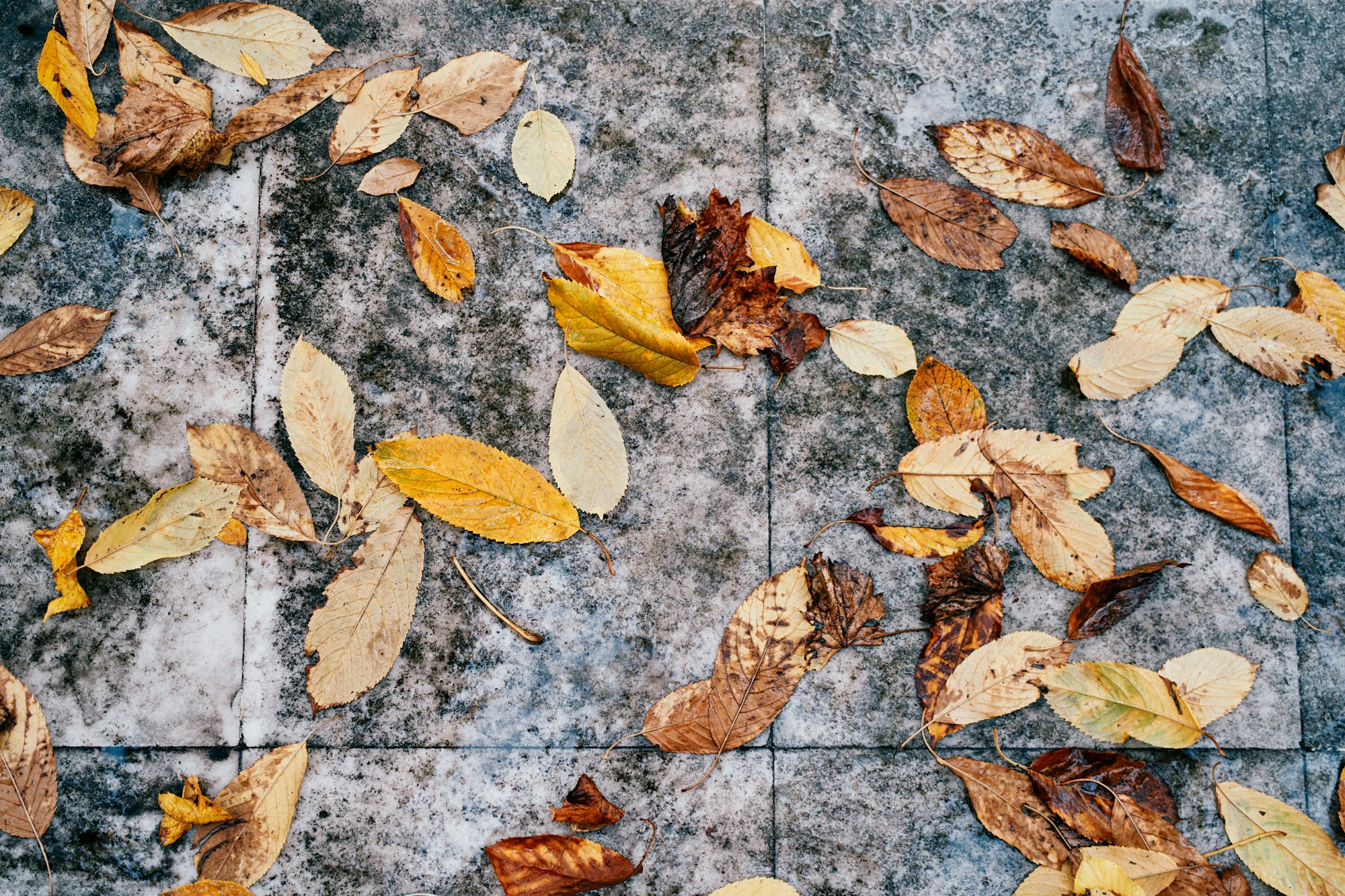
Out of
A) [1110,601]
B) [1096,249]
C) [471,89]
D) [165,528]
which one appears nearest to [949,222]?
[1096,249]

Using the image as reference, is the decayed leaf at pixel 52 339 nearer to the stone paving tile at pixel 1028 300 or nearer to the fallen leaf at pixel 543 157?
the fallen leaf at pixel 543 157

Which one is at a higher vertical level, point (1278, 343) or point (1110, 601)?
point (1278, 343)

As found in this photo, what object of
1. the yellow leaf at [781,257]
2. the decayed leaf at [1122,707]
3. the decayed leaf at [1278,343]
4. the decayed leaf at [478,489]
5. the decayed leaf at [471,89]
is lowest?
the decayed leaf at [1122,707]

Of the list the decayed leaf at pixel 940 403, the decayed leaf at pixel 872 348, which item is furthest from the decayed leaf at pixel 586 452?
the decayed leaf at pixel 940 403

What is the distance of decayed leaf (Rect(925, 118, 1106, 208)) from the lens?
1.77m

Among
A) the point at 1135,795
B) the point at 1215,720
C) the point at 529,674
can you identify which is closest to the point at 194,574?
the point at 529,674

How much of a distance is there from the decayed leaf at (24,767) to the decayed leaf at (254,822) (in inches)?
13.2

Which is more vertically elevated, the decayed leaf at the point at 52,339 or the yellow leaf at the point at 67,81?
the yellow leaf at the point at 67,81

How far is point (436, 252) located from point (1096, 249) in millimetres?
1579

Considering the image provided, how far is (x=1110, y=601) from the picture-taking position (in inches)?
65.8

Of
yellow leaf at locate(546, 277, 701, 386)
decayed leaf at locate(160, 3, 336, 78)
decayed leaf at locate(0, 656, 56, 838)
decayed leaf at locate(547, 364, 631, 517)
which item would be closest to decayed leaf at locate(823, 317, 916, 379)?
yellow leaf at locate(546, 277, 701, 386)

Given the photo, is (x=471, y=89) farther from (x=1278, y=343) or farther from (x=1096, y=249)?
(x=1278, y=343)

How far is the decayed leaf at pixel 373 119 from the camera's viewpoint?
5.65 ft

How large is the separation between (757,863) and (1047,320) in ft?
4.70
